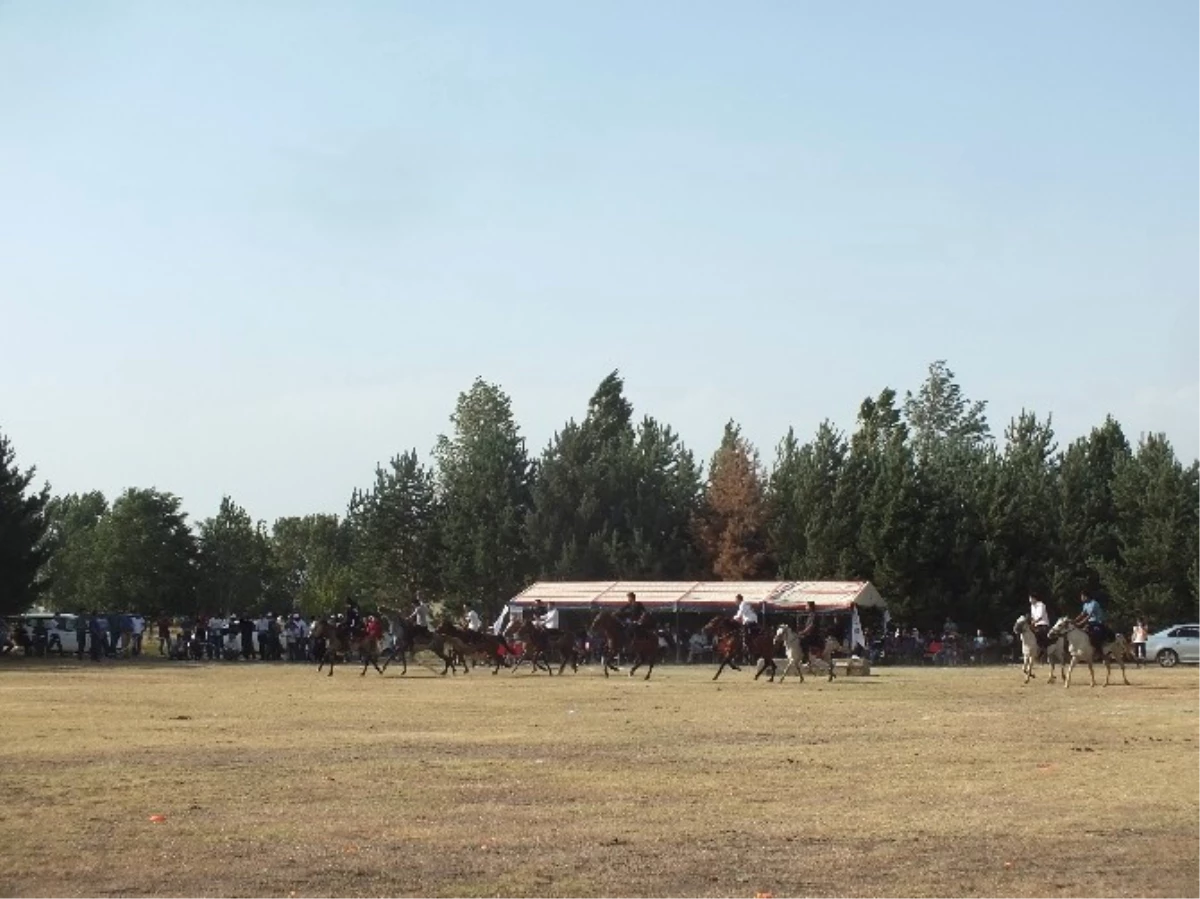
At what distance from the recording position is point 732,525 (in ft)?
296

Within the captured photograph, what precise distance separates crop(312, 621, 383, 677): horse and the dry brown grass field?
59.6 ft

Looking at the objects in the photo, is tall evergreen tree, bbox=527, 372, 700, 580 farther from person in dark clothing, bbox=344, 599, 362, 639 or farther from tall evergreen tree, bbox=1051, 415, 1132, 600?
person in dark clothing, bbox=344, 599, 362, 639

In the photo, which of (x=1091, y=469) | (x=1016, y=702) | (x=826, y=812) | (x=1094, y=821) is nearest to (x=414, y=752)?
(x=826, y=812)

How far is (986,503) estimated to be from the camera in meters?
82.0

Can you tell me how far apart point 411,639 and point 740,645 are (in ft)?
29.9

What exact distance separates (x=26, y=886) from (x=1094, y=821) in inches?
353

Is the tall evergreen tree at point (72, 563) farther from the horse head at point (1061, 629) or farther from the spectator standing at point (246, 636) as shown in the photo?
the horse head at point (1061, 629)

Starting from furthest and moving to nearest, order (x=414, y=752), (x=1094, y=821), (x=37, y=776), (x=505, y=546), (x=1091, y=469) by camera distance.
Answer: (x=505, y=546), (x=1091, y=469), (x=414, y=752), (x=37, y=776), (x=1094, y=821)

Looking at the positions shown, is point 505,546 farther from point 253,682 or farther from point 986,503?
point 253,682

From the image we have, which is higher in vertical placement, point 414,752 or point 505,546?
→ point 505,546

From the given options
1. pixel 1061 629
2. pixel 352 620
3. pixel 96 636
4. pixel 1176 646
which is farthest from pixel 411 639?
pixel 1176 646

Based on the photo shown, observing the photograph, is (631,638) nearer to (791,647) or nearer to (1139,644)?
(791,647)

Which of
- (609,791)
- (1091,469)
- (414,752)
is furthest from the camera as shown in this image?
(1091,469)

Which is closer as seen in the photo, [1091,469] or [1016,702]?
[1016,702]
